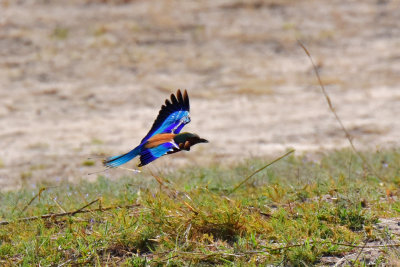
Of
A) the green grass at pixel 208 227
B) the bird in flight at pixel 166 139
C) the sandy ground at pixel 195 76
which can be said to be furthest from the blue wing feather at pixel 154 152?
the sandy ground at pixel 195 76

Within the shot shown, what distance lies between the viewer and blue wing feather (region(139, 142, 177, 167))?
10.9ft

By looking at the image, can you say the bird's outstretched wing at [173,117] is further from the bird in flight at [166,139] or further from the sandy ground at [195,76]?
the sandy ground at [195,76]

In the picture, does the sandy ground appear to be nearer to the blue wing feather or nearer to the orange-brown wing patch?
the orange-brown wing patch

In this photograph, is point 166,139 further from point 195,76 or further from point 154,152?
point 195,76

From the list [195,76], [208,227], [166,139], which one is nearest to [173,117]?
[166,139]

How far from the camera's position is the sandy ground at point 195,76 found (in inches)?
339

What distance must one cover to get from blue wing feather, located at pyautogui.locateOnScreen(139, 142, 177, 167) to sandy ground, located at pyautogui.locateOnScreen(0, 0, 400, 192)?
3464mm

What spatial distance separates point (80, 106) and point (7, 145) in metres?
1.64

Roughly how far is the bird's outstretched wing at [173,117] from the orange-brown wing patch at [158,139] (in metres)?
0.12

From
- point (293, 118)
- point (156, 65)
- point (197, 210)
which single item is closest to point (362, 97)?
point (293, 118)

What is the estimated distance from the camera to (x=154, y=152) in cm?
336

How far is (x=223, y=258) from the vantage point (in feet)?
12.8

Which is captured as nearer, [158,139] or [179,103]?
[158,139]

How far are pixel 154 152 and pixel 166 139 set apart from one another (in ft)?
0.58
